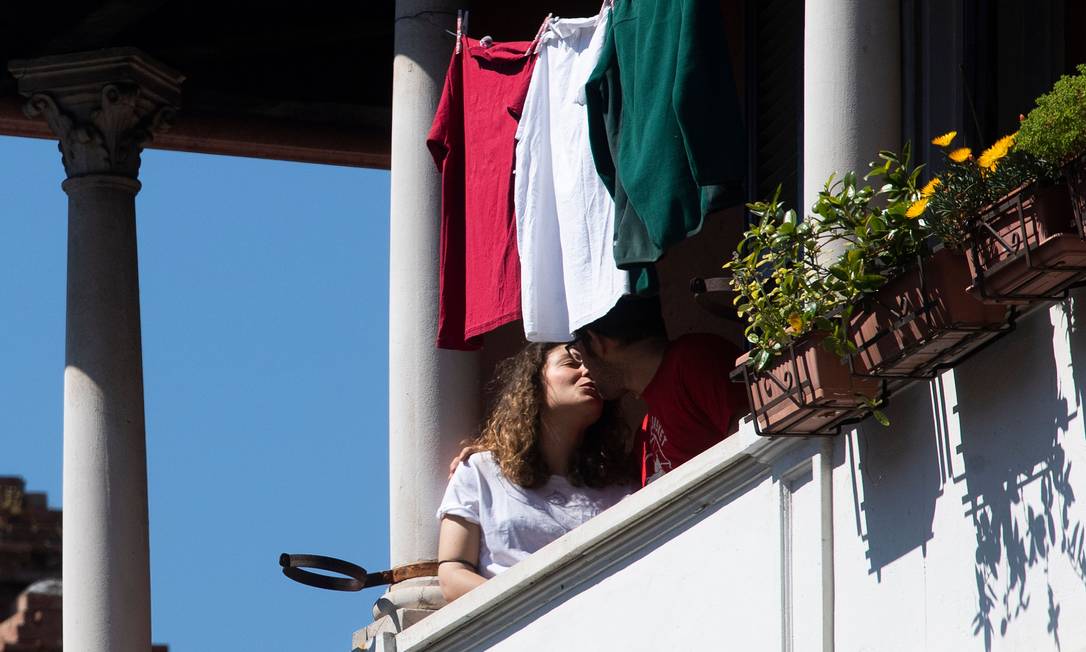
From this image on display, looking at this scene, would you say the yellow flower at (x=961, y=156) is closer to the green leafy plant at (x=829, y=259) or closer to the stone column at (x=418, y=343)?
the green leafy plant at (x=829, y=259)

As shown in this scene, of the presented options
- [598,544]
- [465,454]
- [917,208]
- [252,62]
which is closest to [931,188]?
[917,208]

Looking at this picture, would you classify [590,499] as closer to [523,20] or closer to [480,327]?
[480,327]

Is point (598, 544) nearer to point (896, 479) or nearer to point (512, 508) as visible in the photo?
point (512, 508)

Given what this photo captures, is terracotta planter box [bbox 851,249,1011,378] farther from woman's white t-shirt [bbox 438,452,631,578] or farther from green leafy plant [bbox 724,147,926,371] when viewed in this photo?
woman's white t-shirt [bbox 438,452,631,578]

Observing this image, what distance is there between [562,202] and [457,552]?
4.73ft

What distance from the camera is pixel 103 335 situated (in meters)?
11.8

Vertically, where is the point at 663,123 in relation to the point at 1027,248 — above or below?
→ above

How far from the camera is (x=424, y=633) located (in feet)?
29.2

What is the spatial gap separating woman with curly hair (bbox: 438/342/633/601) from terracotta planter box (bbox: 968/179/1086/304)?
333 cm

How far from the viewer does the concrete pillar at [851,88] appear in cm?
716

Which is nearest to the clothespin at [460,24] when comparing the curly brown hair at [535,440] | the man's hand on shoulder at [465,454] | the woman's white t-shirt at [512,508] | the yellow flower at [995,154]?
the curly brown hair at [535,440]

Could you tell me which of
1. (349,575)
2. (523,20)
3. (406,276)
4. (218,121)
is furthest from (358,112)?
(349,575)

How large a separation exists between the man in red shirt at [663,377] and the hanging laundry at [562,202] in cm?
16

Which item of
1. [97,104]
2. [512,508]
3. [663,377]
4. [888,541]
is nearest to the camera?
[888,541]
